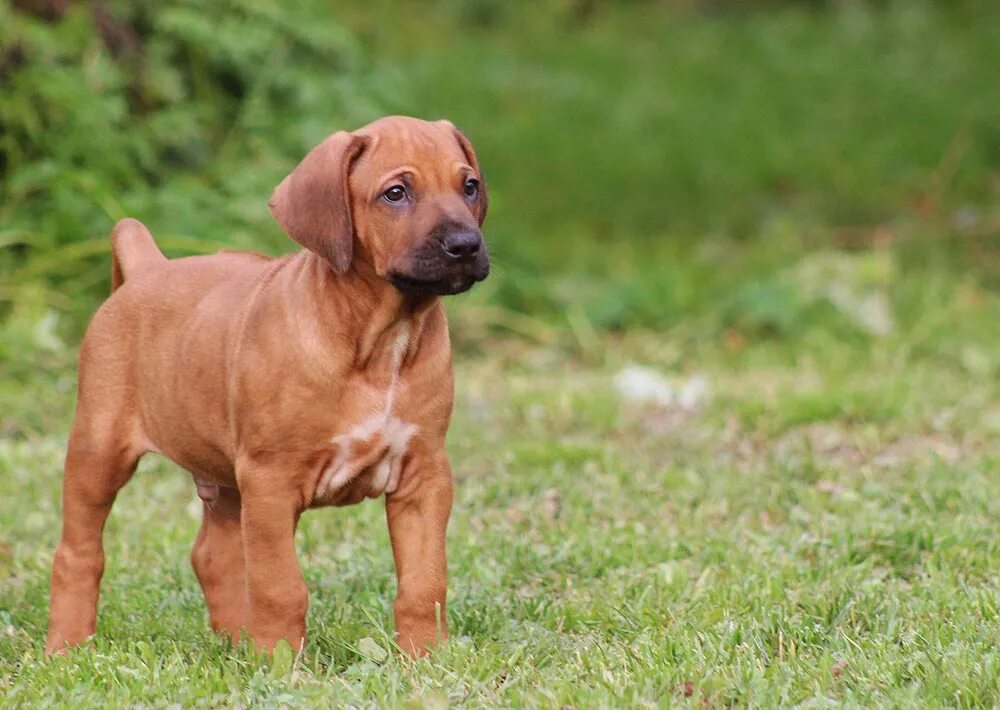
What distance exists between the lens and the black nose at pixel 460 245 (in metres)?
4.25

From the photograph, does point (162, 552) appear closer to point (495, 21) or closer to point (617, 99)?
point (617, 99)

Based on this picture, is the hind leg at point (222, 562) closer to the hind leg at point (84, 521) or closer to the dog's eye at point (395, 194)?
the hind leg at point (84, 521)

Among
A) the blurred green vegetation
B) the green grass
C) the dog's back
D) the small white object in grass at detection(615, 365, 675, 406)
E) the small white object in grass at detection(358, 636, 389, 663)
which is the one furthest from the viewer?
the blurred green vegetation

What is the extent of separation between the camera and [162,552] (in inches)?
237

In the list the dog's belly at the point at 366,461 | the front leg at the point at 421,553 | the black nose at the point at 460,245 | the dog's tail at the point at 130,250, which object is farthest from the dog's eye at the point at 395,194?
the dog's tail at the point at 130,250

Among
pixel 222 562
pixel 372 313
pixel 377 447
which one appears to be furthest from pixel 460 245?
pixel 222 562

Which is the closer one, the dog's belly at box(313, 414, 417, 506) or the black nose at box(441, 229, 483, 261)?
the black nose at box(441, 229, 483, 261)

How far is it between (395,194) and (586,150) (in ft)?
34.2

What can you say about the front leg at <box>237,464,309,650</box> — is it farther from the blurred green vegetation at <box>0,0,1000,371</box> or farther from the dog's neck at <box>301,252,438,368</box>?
the blurred green vegetation at <box>0,0,1000,371</box>

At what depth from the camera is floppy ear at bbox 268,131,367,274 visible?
441cm

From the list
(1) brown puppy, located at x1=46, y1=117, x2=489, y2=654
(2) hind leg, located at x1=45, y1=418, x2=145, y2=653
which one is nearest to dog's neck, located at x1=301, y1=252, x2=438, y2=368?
(1) brown puppy, located at x1=46, y1=117, x2=489, y2=654

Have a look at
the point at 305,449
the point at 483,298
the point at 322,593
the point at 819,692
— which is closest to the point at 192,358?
the point at 305,449

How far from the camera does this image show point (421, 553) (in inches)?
182

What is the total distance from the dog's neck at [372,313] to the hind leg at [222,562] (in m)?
0.88
